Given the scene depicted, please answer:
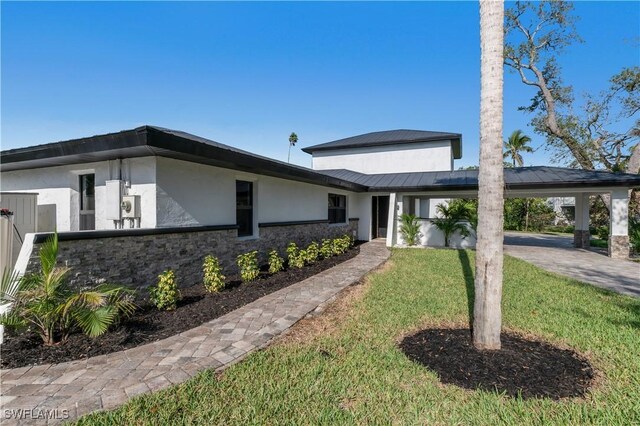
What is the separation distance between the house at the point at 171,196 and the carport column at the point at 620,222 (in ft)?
0.10

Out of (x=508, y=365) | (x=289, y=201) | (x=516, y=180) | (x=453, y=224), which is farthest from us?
(x=453, y=224)

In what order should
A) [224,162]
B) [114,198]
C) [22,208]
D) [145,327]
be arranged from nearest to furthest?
[145,327]
[114,198]
[22,208]
[224,162]

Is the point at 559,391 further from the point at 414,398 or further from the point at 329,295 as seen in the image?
the point at 329,295

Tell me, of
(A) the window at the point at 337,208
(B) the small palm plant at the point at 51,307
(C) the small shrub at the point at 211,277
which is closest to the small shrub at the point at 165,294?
(C) the small shrub at the point at 211,277

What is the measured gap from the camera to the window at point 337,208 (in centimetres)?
1327

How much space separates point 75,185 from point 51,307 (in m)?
4.74

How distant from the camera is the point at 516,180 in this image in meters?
11.9

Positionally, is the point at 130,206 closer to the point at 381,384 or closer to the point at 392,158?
the point at 381,384

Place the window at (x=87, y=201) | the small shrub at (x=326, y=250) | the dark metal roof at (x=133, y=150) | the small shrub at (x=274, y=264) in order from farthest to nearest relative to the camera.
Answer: the small shrub at (x=326, y=250)
the small shrub at (x=274, y=264)
the window at (x=87, y=201)
the dark metal roof at (x=133, y=150)

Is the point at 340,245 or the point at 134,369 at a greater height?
the point at 340,245

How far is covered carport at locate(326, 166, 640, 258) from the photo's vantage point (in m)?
10.8

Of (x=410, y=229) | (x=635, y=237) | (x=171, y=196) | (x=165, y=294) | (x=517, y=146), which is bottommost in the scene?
(x=165, y=294)

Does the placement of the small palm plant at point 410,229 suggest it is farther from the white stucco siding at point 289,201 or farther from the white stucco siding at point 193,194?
the white stucco siding at point 193,194

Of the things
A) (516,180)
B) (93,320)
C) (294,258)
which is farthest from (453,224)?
(93,320)
